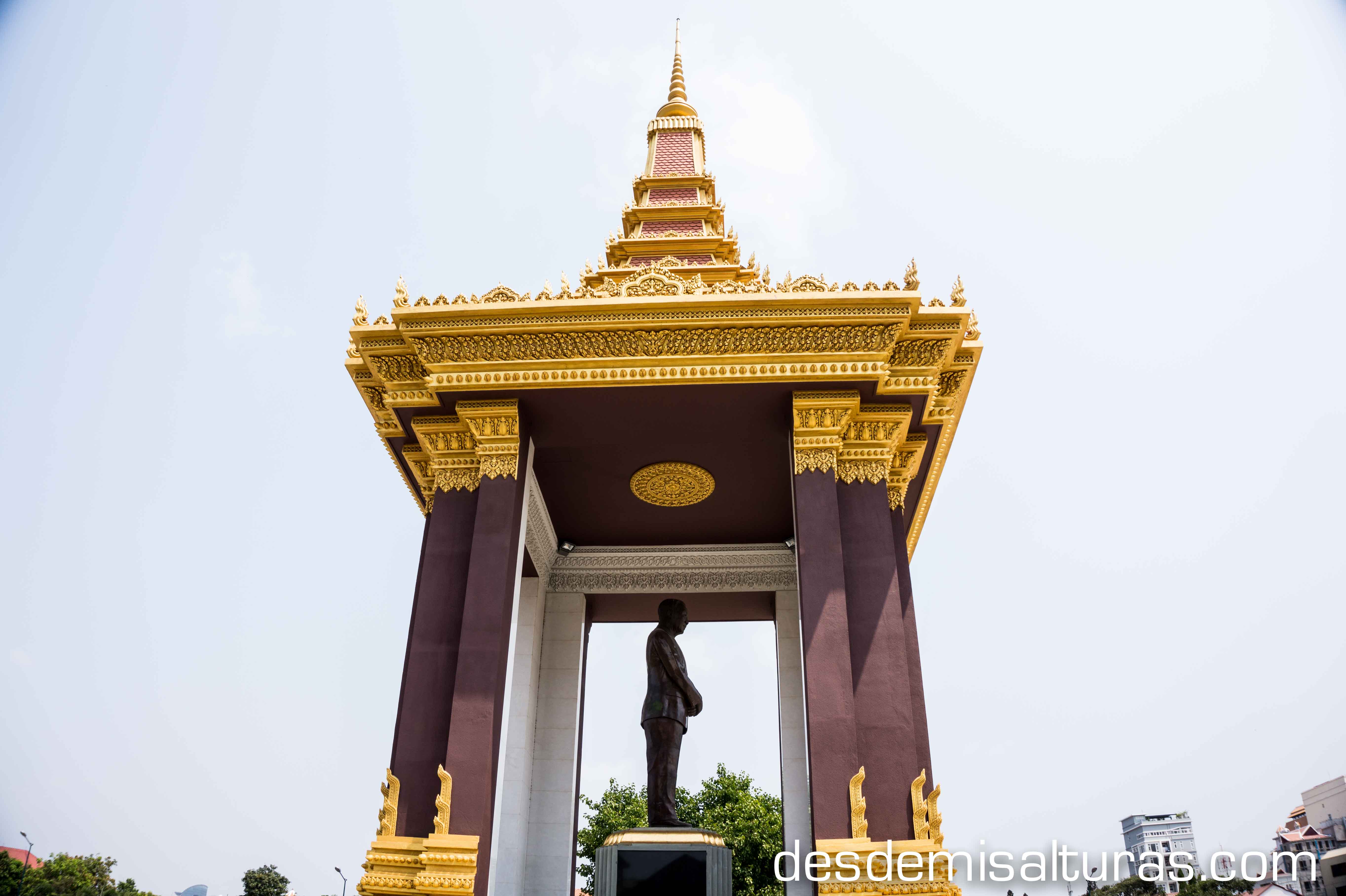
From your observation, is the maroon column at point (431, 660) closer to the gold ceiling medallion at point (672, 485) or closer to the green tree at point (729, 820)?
the gold ceiling medallion at point (672, 485)

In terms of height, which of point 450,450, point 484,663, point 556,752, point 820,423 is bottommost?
point 556,752

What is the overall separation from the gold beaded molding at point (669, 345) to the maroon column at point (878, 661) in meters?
0.56

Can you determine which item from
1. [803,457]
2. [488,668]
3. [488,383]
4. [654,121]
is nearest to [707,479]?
[803,457]

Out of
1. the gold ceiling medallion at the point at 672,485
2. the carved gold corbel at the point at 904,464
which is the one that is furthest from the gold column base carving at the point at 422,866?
the carved gold corbel at the point at 904,464

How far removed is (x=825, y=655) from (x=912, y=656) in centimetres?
165

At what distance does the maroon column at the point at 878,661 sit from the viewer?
966 centimetres

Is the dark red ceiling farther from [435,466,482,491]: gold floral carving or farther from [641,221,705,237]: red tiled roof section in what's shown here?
[641,221,705,237]: red tiled roof section

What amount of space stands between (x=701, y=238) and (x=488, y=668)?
8650 mm

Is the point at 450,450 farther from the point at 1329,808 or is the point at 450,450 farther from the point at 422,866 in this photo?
the point at 1329,808

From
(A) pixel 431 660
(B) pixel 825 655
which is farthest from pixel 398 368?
(B) pixel 825 655

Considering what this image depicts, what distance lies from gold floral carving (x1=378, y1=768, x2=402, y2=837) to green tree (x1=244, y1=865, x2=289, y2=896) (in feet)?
168

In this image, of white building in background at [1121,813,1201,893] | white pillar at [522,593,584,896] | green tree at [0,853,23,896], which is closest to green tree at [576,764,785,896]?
white pillar at [522,593,584,896]

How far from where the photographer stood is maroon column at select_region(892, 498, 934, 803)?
1049 centimetres

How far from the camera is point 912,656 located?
36.8ft
